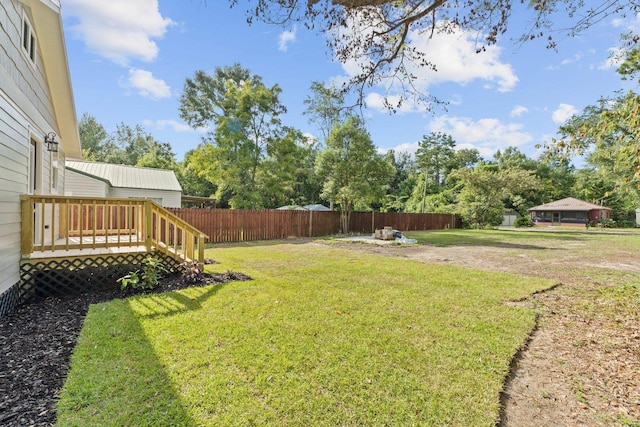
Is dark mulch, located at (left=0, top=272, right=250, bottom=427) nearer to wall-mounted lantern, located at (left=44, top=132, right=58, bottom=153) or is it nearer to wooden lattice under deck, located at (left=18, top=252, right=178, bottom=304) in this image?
wooden lattice under deck, located at (left=18, top=252, right=178, bottom=304)

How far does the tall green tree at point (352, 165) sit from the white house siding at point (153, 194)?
8.28 meters

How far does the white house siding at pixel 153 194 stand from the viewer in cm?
1533

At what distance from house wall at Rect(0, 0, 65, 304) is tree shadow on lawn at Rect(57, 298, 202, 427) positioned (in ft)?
5.36

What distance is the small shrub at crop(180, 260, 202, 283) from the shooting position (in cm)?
541

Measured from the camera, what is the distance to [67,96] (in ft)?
22.0

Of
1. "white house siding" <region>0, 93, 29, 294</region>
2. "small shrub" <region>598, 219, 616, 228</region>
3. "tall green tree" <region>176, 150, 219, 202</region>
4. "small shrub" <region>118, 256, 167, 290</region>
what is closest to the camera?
"white house siding" <region>0, 93, 29, 294</region>

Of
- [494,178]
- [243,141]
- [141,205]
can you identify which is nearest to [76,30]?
[141,205]

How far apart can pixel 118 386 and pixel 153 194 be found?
52.0 feet

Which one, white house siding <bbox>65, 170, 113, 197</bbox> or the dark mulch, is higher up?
white house siding <bbox>65, 170, 113, 197</bbox>

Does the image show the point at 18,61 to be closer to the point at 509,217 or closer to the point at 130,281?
the point at 130,281

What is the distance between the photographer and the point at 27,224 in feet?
14.3

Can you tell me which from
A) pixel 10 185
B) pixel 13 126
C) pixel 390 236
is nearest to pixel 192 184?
pixel 390 236

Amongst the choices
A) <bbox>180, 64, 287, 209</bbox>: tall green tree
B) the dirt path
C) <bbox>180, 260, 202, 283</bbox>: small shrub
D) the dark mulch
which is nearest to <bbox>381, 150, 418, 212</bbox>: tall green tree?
<bbox>180, 64, 287, 209</bbox>: tall green tree

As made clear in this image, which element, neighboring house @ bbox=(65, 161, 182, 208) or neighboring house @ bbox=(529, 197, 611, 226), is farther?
neighboring house @ bbox=(529, 197, 611, 226)
